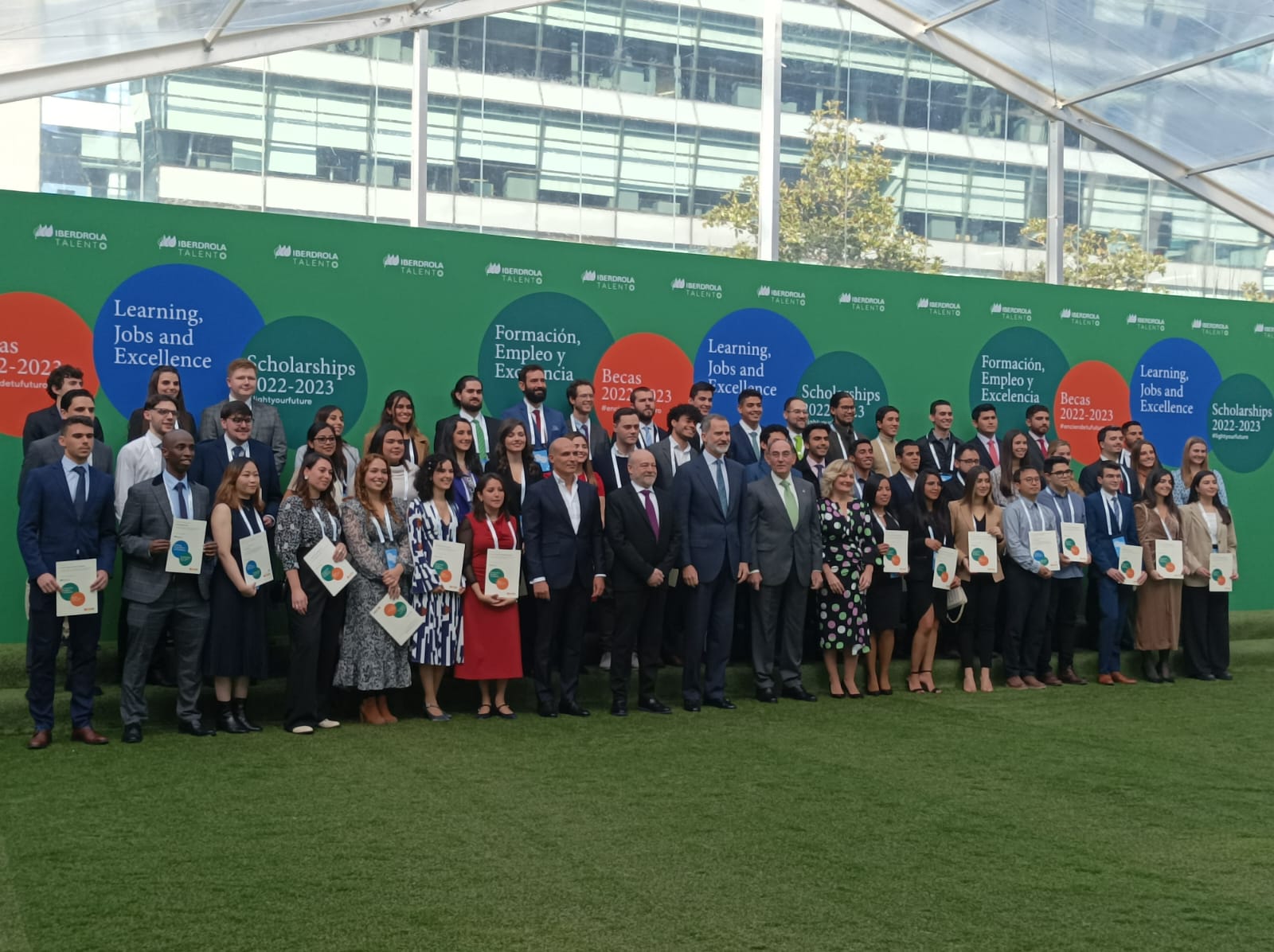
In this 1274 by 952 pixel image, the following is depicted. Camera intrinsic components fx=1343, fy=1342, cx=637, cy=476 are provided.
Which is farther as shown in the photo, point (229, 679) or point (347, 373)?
point (347, 373)

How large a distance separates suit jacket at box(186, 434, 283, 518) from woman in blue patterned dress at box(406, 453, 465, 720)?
0.80 m

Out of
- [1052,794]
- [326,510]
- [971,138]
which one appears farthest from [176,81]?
[1052,794]

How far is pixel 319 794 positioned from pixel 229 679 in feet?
5.77

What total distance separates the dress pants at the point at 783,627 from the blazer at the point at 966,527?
123 cm

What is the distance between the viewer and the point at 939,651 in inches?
390

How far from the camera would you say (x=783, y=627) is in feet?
28.3

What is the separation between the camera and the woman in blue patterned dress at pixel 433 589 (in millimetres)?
7523

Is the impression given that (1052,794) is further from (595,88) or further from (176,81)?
(176,81)

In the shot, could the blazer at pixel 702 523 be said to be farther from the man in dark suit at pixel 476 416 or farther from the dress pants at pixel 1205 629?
the dress pants at pixel 1205 629

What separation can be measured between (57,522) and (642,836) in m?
3.46

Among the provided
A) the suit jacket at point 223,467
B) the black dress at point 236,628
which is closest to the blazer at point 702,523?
the suit jacket at point 223,467

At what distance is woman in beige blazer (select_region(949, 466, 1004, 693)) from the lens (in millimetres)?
9070

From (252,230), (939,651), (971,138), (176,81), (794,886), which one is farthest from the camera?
(971,138)

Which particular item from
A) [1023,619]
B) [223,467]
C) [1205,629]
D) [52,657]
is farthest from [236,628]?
[1205,629]
